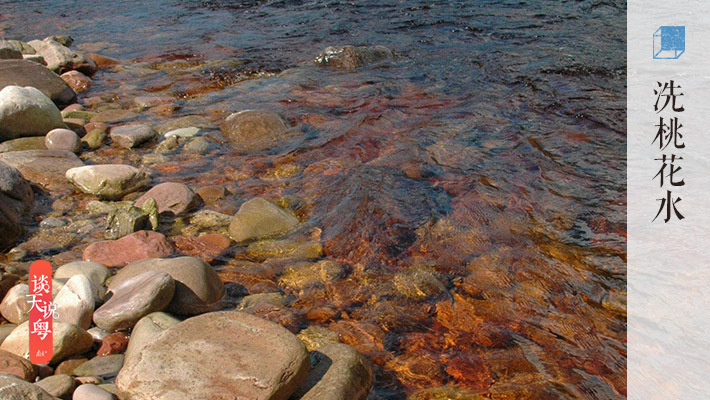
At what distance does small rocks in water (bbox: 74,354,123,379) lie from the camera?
10.3 feet

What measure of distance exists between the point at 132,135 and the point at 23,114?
1010 millimetres

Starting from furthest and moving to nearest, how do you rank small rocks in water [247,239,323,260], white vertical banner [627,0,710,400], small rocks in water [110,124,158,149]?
small rocks in water [110,124,158,149]
small rocks in water [247,239,323,260]
white vertical banner [627,0,710,400]

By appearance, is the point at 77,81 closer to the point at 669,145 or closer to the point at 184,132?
the point at 184,132

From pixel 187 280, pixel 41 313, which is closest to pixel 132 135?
pixel 187 280

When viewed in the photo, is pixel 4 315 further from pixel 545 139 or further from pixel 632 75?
pixel 632 75

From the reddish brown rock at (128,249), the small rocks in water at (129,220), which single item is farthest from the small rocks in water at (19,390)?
the small rocks in water at (129,220)

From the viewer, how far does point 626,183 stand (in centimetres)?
507

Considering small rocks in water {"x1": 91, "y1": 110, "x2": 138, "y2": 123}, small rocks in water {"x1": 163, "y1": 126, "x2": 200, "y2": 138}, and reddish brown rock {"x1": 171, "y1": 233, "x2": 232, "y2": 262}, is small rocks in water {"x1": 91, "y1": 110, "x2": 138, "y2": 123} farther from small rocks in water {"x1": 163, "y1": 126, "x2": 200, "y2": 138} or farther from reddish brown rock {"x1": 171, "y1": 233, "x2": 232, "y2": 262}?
reddish brown rock {"x1": 171, "y1": 233, "x2": 232, "y2": 262}

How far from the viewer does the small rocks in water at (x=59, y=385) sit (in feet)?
9.16

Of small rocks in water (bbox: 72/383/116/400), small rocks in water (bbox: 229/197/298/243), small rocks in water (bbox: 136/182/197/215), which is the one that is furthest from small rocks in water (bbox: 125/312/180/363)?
small rocks in water (bbox: 136/182/197/215)

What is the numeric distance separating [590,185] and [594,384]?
230cm

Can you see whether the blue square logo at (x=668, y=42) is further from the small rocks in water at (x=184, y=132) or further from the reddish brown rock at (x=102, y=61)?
the reddish brown rock at (x=102, y=61)

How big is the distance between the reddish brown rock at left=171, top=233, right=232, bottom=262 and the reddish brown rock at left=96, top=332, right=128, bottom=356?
1.01 metres

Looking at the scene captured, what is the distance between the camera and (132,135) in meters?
6.18
